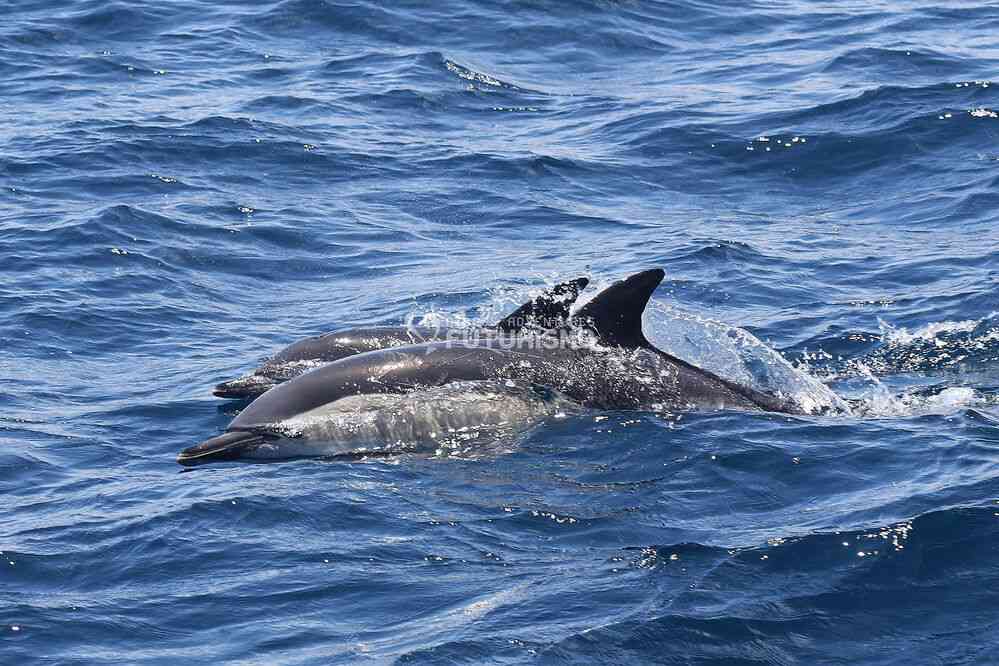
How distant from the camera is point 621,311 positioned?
35.7 feet

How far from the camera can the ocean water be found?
8.13m

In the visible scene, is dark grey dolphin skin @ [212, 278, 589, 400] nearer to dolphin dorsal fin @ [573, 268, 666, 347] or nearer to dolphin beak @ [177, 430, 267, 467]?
dolphin dorsal fin @ [573, 268, 666, 347]

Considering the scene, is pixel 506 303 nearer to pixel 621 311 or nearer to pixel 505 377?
pixel 505 377

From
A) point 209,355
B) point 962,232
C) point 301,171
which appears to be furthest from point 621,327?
point 301,171

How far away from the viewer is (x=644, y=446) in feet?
34.2

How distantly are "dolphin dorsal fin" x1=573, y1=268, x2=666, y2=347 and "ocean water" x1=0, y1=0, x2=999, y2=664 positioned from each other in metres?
0.62

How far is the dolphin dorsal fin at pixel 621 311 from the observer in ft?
35.3

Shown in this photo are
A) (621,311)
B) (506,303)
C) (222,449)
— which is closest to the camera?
(222,449)

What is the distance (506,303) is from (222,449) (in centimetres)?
473

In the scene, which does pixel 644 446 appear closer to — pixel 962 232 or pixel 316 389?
pixel 316 389


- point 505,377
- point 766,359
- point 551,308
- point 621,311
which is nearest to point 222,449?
point 505,377

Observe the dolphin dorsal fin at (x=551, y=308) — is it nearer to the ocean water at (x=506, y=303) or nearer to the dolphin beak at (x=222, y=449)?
the ocean water at (x=506, y=303)

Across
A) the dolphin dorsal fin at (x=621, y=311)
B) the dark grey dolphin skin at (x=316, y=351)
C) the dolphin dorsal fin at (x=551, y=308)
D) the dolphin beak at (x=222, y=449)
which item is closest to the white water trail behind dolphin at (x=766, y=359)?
the dolphin dorsal fin at (x=551, y=308)

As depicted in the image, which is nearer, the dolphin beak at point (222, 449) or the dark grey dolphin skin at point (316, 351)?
the dolphin beak at point (222, 449)
